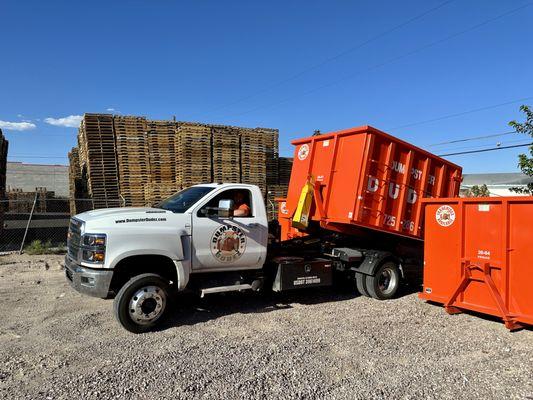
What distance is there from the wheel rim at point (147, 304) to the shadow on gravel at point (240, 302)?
27 centimetres

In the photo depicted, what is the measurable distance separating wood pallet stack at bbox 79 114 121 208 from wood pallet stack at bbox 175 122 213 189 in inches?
87.2

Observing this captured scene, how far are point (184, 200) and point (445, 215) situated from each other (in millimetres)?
4474

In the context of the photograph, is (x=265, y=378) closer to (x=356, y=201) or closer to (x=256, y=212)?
(x=256, y=212)

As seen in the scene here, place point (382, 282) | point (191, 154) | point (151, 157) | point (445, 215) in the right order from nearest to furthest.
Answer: point (445, 215)
point (382, 282)
point (151, 157)
point (191, 154)

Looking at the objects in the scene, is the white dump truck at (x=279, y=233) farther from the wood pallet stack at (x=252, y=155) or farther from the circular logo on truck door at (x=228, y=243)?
the wood pallet stack at (x=252, y=155)

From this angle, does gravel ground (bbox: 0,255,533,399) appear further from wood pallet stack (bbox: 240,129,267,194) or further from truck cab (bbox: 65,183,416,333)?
wood pallet stack (bbox: 240,129,267,194)

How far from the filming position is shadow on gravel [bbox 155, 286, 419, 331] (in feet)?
23.8

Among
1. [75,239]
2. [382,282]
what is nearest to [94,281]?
[75,239]

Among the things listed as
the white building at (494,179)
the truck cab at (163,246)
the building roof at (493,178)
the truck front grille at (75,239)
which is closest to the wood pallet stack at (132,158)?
the truck cab at (163,246)

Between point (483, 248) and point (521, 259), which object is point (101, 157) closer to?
point (483, 248)

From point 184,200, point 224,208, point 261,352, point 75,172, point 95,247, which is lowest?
point 261,352

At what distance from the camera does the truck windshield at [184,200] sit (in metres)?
7.18

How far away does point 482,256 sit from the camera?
7.13m

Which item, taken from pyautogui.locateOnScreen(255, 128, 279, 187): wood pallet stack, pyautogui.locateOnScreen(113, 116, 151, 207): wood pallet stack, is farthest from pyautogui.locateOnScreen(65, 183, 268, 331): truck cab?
pyautogui.locateOnScreen(255, 128, 279, 187): wood pallet stack
